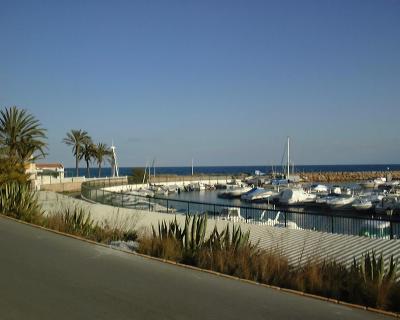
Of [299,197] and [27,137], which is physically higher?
[27,137]

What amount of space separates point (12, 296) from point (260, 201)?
189ft

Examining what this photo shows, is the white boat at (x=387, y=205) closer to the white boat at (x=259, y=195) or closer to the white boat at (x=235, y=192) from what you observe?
the white boat at (x=259, y=195)

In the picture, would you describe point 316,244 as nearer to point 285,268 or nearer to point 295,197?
point 285,268

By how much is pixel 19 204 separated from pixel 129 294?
49.2 ft

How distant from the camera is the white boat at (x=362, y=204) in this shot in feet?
163

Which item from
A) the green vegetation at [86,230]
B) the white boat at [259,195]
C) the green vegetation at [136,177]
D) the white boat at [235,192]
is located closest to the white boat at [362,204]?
the white boat at [259,195]

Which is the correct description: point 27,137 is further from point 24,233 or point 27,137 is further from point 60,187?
point 24,233

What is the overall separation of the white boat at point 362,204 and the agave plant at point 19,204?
36974 millimetres

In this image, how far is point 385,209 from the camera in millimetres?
47281

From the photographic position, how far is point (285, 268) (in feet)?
32.9

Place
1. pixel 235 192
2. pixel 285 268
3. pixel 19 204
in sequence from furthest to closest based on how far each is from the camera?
pixel 235 192 < pixel 19 204 < pixel 285 268

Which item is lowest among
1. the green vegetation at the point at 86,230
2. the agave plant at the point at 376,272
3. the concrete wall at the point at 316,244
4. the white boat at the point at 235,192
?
the white boat at the point at 235,192

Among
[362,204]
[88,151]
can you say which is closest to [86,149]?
[88,151]

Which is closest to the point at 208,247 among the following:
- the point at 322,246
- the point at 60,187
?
the point at 322,246
